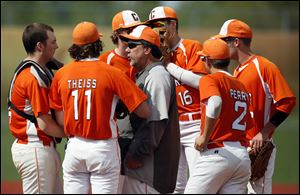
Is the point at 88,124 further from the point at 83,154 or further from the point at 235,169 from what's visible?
the point at 235,169

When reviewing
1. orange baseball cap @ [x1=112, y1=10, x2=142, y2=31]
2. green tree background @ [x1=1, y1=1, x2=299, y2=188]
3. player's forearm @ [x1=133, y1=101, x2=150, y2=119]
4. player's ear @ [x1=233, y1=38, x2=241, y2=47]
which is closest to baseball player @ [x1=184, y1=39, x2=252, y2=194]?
player's forearm @ [x1=133, y1=101, x2=150, y2=119]

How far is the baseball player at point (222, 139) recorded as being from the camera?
A: 6.04 m

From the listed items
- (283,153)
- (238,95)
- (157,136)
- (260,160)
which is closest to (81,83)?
(157,136)

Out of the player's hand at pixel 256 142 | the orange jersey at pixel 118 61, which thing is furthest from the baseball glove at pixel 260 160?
the orange jersey at pixel 118 61

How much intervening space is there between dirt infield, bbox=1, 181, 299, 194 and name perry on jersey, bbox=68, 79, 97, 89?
5.05 m

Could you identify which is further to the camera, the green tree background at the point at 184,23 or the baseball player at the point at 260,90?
the green tree background at the point at 184,23

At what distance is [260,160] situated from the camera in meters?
6.84

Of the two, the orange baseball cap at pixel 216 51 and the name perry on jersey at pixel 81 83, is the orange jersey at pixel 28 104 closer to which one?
the name perry on jersey at pixel 81 83

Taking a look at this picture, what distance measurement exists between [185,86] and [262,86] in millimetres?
766

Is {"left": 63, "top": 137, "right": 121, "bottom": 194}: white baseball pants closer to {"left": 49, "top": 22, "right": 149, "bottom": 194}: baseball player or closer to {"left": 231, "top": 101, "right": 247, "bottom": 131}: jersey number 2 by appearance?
{"left": 49, "top": 22, "right": 149, "bottom": 194}: baseball player

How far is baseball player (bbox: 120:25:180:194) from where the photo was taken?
570 centimetres

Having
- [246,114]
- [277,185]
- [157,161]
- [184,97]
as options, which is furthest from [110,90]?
[277,185]

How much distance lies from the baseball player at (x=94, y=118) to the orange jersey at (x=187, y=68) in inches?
61.5

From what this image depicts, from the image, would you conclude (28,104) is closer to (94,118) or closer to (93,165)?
(94,118)
